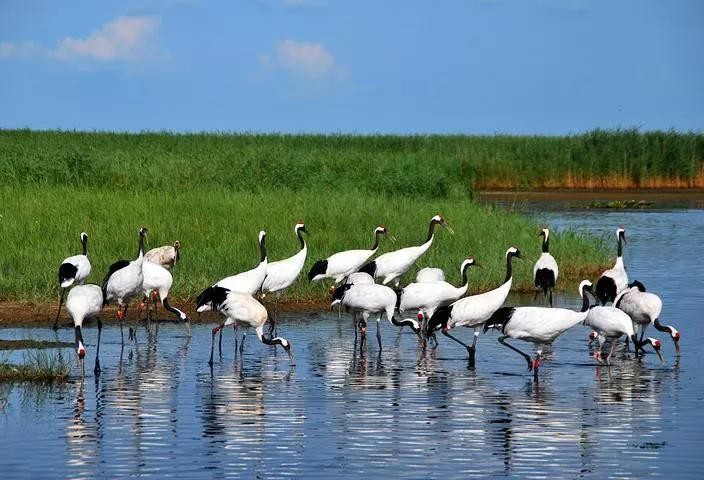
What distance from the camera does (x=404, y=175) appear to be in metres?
35.4

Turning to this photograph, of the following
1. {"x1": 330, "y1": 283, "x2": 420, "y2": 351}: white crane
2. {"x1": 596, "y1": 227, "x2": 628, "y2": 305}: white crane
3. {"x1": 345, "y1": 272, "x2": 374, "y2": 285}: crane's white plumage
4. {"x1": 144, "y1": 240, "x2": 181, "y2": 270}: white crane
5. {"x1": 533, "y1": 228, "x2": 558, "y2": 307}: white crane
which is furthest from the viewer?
{"x1": 144, "y1": 240, "x2": 181, "y2": 270}: white crane

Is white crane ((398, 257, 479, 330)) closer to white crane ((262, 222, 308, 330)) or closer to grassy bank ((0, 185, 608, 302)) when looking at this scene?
white crane ((262, 222, 308, 330))

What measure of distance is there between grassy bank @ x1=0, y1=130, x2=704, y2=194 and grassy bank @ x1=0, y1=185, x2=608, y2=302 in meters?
3.54

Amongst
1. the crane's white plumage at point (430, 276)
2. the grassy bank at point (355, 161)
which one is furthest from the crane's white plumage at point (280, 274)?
the grassy bank at point (355, 161)

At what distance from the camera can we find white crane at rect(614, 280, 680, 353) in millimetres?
15102

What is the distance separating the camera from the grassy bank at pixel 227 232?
19.7 metres

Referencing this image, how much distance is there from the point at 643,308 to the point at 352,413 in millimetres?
4946

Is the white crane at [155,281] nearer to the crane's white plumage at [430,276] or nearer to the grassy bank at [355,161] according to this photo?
the crane's white plumage at [430,276]

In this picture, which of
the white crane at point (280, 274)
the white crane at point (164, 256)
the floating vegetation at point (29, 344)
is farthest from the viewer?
the white crane at point (164, 256)

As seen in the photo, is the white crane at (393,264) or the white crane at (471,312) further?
the white crane at (393,264)

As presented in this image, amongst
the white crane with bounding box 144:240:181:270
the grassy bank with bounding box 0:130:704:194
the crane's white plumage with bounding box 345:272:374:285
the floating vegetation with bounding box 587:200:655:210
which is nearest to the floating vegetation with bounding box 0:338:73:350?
the crane's white plumage with bounding box 345:272:374:285

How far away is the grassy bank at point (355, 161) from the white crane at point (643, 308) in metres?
14.6

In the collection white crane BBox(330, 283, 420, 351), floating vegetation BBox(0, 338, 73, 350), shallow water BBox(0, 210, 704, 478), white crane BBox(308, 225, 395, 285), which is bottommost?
shallow water BBox(0, 210, 704, 478)

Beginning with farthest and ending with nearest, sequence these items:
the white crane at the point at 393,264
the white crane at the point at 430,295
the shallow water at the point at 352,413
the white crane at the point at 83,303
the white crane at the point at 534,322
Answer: the white crane at the point at 393,264, the white crane at the point at 430,295, the white crane at the point at 83,303, the white crane at the point at 534,322, the shallow water at the point at 352,413
